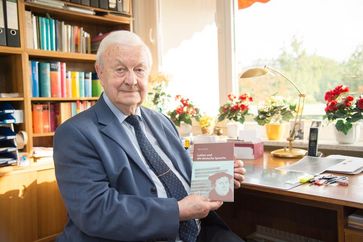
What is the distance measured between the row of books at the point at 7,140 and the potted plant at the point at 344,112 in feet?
5.97

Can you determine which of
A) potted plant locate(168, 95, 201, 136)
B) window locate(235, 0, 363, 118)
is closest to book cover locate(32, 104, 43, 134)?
potted plant locate(168, 95, 201, 136)

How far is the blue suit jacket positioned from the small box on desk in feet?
2.91

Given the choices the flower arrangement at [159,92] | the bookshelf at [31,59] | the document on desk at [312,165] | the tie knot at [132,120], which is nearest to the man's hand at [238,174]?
the document on desk at [312,165]

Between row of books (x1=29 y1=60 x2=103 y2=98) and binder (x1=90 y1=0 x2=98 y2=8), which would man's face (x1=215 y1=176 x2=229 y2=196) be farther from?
binder (x1=90 y1=0 x2=98 y2=8)

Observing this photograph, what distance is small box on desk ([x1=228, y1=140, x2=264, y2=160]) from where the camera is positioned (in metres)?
1.93

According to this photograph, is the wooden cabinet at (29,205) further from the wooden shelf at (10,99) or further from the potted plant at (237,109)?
the potted plant at (237,109)

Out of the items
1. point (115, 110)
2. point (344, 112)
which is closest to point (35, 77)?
point (115, 110)

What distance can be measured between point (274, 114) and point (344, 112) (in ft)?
1.39

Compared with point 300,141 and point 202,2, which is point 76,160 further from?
point 202,2

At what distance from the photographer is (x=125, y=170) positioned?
3.77ft

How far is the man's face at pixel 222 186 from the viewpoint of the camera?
115 centimetres

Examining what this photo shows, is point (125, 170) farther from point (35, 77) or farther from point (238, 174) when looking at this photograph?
point (35, 77)

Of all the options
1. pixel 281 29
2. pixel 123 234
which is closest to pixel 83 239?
pixel 123 234

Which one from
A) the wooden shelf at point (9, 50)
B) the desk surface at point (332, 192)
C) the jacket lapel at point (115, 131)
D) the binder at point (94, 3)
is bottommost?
the desk surface at point (332, 192)
